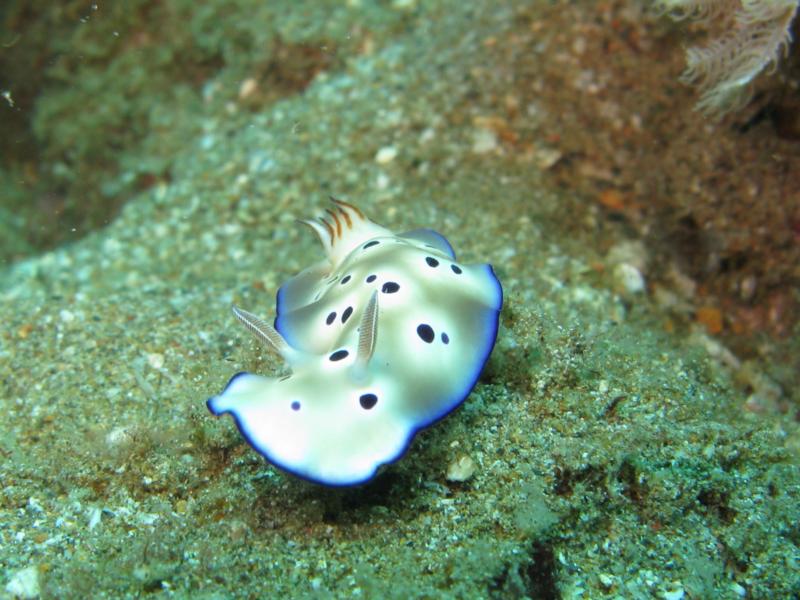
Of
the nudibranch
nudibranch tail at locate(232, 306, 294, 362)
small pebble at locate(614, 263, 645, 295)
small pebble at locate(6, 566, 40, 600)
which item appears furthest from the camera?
small pebble at locate(614, 263, 645, 295)

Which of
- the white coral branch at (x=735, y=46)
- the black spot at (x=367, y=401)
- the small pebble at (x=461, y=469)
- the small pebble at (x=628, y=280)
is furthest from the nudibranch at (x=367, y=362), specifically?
the white coral branch at (x=735, y=46)

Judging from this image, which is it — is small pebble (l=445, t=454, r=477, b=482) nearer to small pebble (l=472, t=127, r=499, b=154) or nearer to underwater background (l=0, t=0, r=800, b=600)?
underwater background (l=0, t=0, r=800, b=600)

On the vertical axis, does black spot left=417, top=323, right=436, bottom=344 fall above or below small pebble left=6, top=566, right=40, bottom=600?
above

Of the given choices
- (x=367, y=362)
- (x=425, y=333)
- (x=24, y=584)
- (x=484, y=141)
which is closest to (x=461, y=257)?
(x=484, y=141)

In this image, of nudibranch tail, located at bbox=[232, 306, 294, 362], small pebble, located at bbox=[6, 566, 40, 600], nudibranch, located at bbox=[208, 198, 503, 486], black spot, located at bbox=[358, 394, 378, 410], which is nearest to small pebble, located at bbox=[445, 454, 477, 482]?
nudibranch, located at bbox=[208, 198, 503, 486]

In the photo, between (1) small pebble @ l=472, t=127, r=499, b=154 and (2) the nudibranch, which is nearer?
(2) the nudibranch

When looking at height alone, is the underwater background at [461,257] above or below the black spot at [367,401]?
below

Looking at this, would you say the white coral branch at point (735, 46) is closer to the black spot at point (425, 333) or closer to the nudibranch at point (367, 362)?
the nudibranch at point (367, 362)
